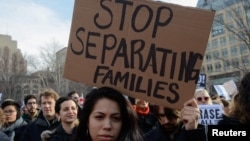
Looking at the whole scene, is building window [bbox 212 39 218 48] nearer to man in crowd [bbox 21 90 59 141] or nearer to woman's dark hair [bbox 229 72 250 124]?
man in crowd [bbox 21 90 59 141]

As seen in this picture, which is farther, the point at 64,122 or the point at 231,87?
the point at 231,87

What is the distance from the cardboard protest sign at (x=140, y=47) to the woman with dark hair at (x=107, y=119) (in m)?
0.10

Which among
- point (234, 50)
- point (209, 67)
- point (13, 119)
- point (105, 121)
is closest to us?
point (105, 121)

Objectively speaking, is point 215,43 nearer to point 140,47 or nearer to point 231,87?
point 231,87

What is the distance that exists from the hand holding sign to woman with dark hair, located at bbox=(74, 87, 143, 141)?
384mm

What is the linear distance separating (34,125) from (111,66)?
2.99 m

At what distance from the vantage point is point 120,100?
2.71 metres

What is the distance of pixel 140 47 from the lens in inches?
110

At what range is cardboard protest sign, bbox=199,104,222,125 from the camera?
18.6 ft

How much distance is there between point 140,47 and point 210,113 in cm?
329

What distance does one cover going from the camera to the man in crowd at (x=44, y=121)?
532cm

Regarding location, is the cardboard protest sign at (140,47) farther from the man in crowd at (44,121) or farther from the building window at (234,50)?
the building window at (234,50)

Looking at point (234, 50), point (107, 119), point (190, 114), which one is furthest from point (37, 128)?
point (234, 50)

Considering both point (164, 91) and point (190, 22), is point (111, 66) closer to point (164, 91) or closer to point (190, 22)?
point (164, 91)
